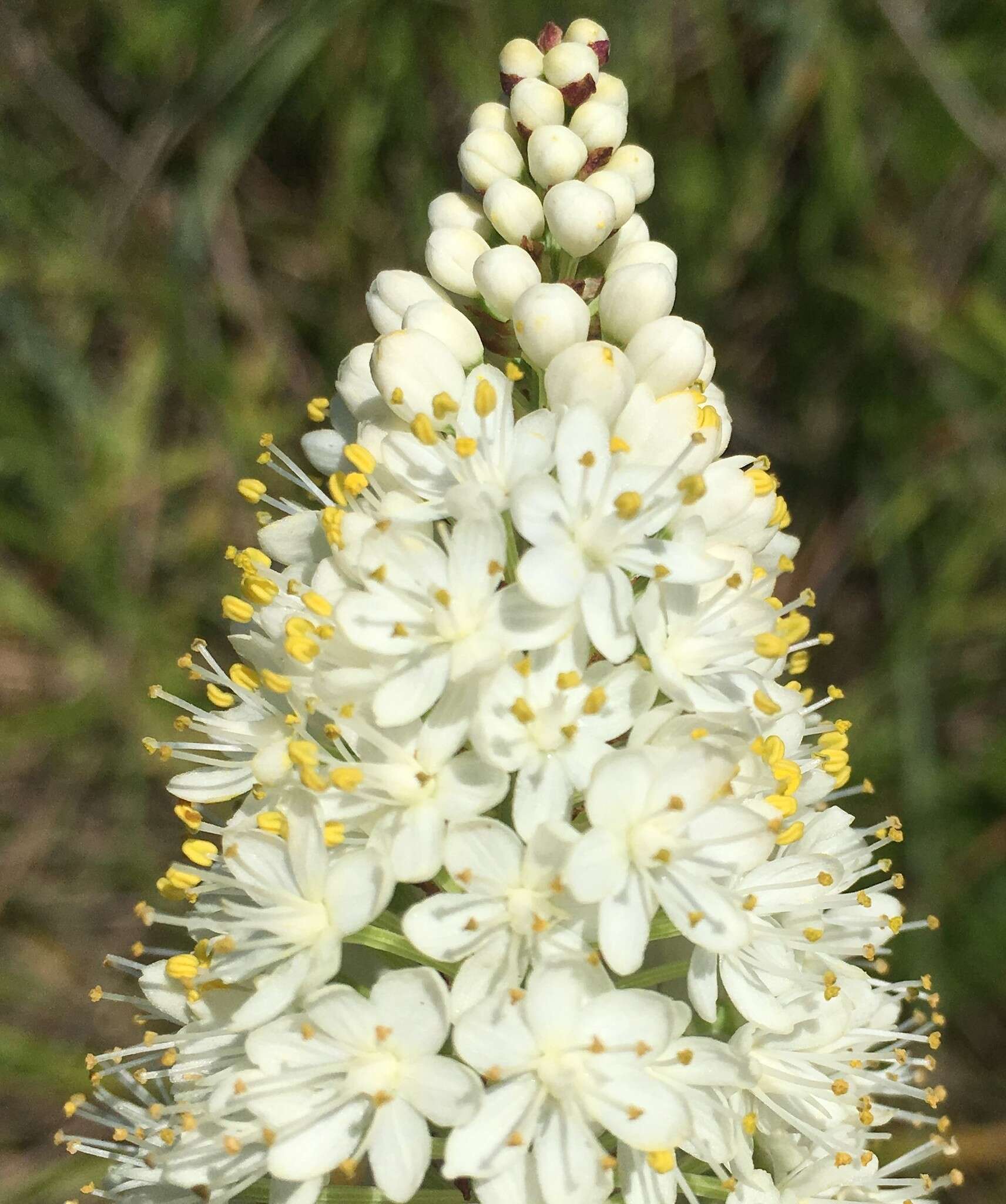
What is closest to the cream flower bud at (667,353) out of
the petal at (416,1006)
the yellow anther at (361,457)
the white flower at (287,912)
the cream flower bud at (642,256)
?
the cream flower bud at (642,256)

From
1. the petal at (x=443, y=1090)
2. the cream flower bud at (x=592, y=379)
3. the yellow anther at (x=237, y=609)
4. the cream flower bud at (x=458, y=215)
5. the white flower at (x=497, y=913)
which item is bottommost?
the petal at (x=443, y=1090)

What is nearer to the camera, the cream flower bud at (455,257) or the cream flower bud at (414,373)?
the cream flower bud at (414,373)

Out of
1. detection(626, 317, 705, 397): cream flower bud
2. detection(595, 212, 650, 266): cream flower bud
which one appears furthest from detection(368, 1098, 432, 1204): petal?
detection(595, 212, 650, 266): cream flower bud

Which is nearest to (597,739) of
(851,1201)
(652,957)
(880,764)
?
(652,957)

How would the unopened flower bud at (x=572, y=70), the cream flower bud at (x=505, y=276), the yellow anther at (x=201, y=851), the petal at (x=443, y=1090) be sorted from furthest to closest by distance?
the unopened flower bud at (x=572, y=70) < the cream flower bud at (x=505, y=276) < the yellow anther at (x=201, y=851) < the petal at (x=443, y=1090)

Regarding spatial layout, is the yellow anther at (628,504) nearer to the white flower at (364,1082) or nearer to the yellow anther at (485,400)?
the yellow anther at (485,400)

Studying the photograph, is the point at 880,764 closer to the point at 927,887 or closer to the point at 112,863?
the point at 927,887

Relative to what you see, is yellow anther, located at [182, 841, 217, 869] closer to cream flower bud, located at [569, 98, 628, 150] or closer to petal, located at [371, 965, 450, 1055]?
petal, located at [371, 965, 450, 1055]
